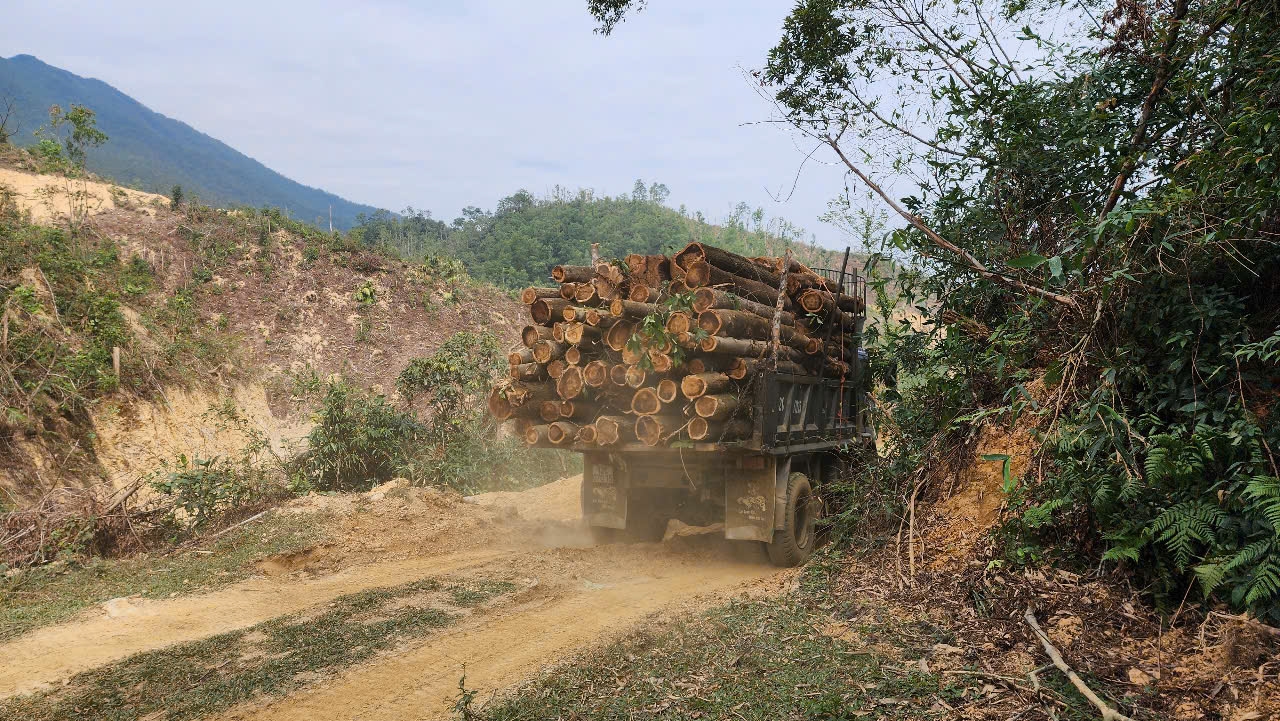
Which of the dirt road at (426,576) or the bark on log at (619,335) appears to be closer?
the dirt road at (426,576)

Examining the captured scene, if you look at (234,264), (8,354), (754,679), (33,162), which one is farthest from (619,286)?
(33,162)

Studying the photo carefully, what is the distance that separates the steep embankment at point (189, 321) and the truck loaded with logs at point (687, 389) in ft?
23.9

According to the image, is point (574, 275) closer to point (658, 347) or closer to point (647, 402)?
point (658, 347)

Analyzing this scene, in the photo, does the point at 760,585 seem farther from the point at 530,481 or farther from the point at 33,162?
the point at 33,162

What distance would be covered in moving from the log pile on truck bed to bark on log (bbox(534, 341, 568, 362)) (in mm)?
11

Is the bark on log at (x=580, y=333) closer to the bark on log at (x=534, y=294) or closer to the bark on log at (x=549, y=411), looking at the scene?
the bark on log at (x=534, y=294)

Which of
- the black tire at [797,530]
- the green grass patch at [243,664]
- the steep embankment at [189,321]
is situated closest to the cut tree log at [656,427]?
the black tire at [797,530]

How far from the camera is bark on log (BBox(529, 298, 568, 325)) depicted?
802 centimetres

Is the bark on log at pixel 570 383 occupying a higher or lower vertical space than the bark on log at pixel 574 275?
lower

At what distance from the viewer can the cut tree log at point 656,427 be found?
7395 millimetres

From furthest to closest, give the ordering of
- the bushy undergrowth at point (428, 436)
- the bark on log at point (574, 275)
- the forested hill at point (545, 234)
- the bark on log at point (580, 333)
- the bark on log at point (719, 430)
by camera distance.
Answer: the forested hill at point (545, 234) < the bushy undergrowth at point (428, 436) < the bark on log at point (574, 275) < the bark on log at point (580, 333) < the bark on log at point (719, 430)

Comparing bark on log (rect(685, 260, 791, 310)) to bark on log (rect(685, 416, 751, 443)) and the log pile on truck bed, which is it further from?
bark on log (rect(685, 416, 751, 443))

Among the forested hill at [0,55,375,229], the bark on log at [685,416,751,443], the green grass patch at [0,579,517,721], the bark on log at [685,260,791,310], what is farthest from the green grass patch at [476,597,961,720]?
the forested hill at [0,55,375,229]

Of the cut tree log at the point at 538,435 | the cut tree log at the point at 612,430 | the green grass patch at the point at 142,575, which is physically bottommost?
the green grass patch at the point at 142,575
